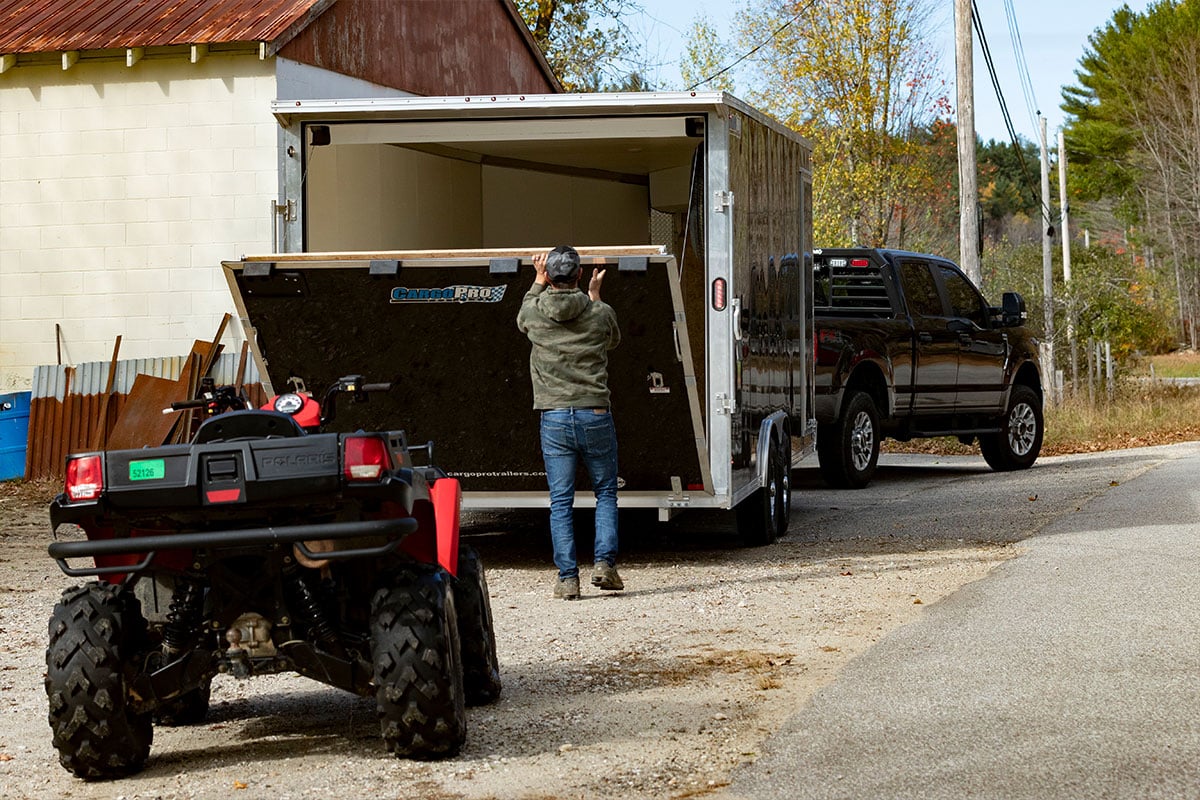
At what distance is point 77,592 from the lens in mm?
5457

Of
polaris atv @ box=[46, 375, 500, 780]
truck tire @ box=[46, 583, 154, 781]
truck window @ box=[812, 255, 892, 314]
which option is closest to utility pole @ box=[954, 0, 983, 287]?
truck window @ box=[812, 255, 892, 314]

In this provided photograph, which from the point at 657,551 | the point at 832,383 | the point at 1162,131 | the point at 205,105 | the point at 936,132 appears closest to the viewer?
the point at 657,551

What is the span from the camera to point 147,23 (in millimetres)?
16453

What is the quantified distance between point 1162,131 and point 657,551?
160ft

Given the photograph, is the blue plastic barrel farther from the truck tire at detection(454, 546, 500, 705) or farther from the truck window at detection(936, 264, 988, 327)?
the truck tire at detection(454, 546, 500, 705)

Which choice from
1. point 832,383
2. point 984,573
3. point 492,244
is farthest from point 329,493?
point 832,383

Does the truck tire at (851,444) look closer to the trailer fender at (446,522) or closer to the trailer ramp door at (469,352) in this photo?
the trailer ramp door at (469,352)

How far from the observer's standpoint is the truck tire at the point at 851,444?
50.0ft

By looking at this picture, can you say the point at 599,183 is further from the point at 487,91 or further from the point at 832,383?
the point at 487,91

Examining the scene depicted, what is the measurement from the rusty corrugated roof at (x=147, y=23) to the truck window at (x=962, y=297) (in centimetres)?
693

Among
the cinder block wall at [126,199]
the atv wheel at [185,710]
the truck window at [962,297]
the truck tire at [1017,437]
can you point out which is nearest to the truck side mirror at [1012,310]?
the truck window at [962,297]

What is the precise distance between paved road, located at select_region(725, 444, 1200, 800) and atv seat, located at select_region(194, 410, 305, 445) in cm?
183

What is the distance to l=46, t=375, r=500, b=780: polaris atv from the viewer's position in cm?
517

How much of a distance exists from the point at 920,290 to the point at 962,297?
2.46ft
